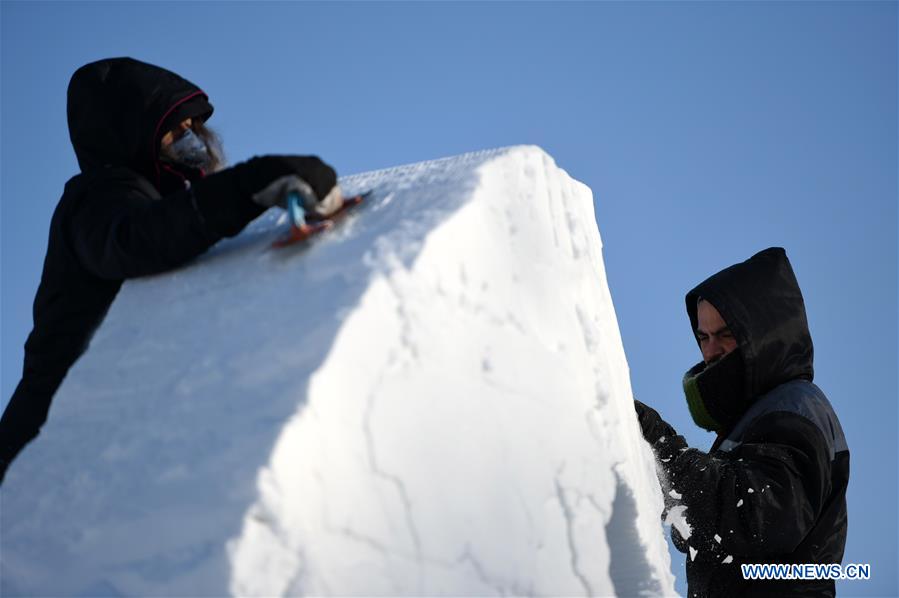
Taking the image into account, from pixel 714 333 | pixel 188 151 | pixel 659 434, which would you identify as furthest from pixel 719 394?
pixel 188 151

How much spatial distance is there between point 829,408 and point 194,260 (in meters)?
2.16

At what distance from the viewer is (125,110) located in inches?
93.4

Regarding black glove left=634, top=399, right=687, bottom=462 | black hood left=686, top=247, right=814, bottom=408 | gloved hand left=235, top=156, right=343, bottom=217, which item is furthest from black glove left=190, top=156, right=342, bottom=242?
black hood left=686, top=247, right=814, bottom=408

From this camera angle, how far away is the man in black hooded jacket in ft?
9.15

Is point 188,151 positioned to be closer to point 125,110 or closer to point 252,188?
point 125,110

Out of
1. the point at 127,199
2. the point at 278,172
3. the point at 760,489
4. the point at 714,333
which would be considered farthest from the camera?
the point at 714,333

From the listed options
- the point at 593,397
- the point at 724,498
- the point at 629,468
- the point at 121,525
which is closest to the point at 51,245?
the point at 121,525

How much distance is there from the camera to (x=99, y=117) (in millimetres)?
2389

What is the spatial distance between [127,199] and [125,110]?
375 millimetres

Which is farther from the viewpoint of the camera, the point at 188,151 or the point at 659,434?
the point at 659,434

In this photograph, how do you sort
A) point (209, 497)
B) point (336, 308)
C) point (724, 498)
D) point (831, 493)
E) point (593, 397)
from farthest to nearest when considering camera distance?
1. point (831, 493)
2. point (724, 498)
3. point (593, 397)
4. point (336, 308)
5. point (209, 497)

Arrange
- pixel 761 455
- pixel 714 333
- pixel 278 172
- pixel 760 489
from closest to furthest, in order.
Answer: pixel 278 172 → pixel 760 489 → pixel 761 455 → pixel 714 333

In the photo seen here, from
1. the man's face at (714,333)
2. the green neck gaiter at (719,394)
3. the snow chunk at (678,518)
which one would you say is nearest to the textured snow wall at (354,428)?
the snow chunk at (678,518)

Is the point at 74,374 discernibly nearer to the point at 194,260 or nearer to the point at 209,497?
Result: the point at 194,260
